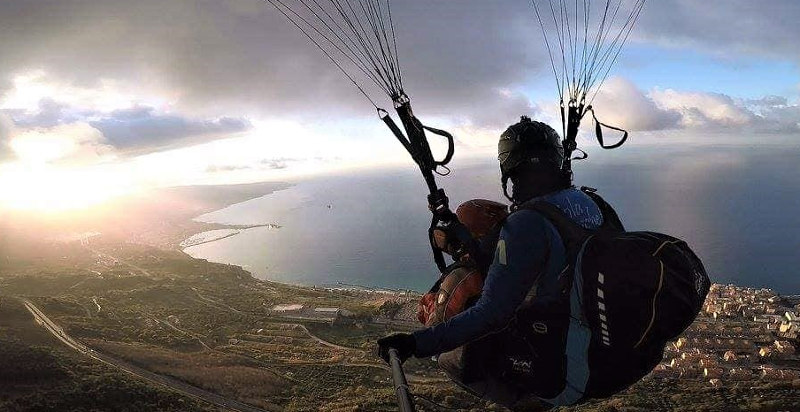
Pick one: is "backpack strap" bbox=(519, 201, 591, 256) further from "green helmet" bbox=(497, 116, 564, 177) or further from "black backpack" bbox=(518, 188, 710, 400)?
"green helmet" bbox=(497, 116, 564, 177)

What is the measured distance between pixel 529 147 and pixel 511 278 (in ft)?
4.15

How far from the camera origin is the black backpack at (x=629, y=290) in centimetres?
268

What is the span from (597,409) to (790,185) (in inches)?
9698

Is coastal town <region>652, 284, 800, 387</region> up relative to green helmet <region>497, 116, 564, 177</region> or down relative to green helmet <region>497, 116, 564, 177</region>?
down

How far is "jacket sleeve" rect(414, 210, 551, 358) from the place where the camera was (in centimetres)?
297

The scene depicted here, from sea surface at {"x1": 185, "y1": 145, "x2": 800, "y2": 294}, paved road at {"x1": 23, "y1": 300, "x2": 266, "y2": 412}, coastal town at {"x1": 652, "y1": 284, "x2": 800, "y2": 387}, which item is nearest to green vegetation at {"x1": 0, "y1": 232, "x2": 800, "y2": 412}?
paved road at {"x1": 23, "y1": 300, "x2": 266, "y2": 412}

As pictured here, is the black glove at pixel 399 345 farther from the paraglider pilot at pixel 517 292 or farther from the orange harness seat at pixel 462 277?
the orange harness seat at pixel 462 277

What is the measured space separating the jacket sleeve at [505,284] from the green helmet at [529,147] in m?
0.72

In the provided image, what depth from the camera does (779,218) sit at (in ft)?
438

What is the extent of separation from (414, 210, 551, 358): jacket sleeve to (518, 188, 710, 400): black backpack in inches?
7.8

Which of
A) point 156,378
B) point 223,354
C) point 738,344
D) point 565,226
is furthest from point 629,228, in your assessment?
point 565,226

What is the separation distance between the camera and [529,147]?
365 centimetres

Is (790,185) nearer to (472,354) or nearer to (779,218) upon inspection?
(779,218)

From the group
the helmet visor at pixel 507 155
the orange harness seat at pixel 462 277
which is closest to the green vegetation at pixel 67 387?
the orange harness seat at pixel 462 277
